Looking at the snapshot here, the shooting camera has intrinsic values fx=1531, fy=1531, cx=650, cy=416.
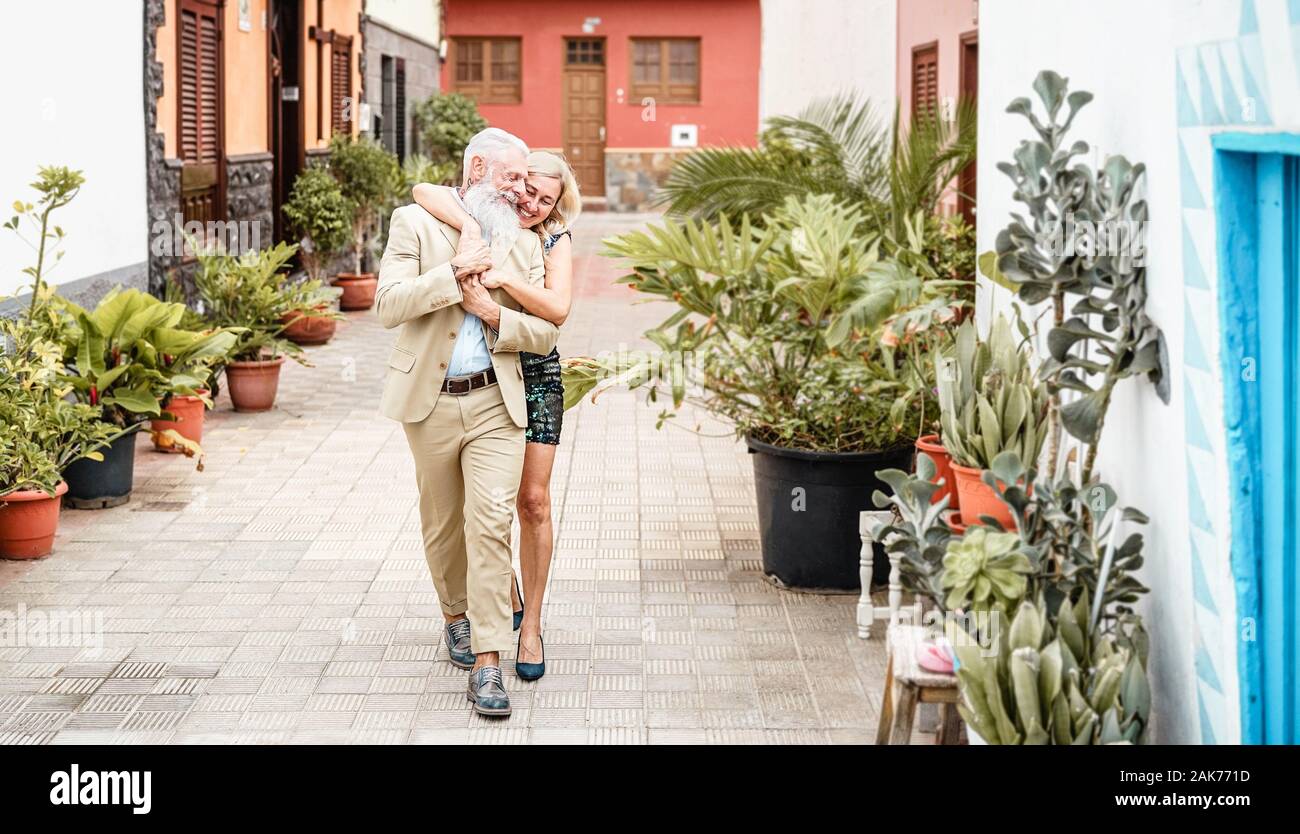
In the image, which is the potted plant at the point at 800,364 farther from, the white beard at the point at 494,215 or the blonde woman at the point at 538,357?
the white beard at the point at 494,215

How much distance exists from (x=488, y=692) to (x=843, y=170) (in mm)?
4639

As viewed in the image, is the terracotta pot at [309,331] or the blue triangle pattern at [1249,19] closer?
the blue triangle pattern at [1249,19]

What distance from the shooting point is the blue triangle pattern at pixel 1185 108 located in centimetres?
345

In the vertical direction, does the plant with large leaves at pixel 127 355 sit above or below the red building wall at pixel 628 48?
below

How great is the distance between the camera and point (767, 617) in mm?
5578

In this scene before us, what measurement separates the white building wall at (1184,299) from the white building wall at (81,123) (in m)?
5.01

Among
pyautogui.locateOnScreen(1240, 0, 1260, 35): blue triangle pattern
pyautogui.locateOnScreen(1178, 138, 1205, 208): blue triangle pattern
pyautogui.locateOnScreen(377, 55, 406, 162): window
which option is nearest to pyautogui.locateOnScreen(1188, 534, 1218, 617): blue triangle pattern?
pyautogui.locateOnScreen(1178, 138, 1205, 208): blue triangle pattern

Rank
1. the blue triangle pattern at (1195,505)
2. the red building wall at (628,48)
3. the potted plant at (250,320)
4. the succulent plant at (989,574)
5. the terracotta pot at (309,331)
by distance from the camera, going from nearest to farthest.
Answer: the blue triangle pattern at (1195,505) < the succulent plant at (989,574) < the potted plant at (250,320) < the terracotta pot at (309,331) < the red building wall at (628,48)

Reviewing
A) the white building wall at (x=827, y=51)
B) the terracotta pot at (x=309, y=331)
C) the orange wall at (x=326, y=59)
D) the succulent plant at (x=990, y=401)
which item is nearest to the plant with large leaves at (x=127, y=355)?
the succulent plant at (x=990, y=401)

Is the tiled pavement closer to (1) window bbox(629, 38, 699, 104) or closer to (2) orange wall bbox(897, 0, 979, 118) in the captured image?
(2) orange wall bbox(897, 0, 979, 118)

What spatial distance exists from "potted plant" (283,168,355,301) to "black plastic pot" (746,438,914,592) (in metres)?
8.20
